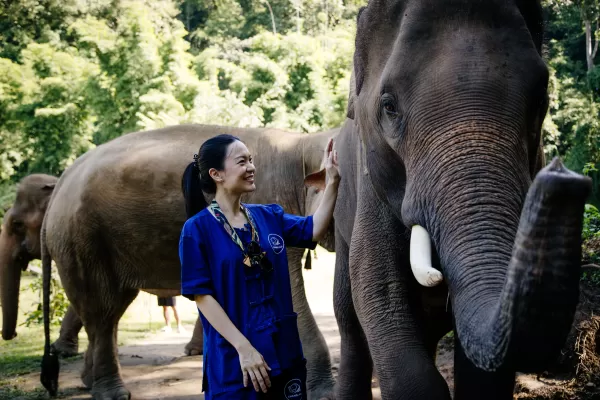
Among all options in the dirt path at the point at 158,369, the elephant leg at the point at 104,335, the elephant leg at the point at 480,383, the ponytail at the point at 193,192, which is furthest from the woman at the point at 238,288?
the elephant leg at the point at 104,335

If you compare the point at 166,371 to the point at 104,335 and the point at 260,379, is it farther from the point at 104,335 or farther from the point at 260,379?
the point at 260,379

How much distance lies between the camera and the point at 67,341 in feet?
33.2

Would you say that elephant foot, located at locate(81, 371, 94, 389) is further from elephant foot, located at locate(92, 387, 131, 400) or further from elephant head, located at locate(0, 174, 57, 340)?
elephant head, located at locate(0, 174, 57, 340)

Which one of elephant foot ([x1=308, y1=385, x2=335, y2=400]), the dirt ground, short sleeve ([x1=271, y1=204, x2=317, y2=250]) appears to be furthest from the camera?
the dirt ground

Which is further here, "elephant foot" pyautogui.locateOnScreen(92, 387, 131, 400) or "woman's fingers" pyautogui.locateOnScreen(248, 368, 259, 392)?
"elephant foot" pyautogui.locateOnScreen(92, 387, 131, 400)

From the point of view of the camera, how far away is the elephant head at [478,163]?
2291 millimetres

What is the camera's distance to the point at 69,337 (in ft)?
33.2

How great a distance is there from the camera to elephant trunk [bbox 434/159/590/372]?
2191mm

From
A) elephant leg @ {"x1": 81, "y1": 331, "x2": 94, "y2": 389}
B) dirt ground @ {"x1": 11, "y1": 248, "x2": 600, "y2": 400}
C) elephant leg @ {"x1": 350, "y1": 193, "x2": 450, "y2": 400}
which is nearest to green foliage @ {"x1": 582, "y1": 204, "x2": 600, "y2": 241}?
dirt ground @ {"x1": 11, "y1": 248, "x2": 600, "y2": 400}

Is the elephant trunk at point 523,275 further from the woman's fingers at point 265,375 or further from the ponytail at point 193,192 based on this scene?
the ponytail at point 193,192

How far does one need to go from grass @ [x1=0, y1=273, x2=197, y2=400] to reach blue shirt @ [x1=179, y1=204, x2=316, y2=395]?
4.81 metres

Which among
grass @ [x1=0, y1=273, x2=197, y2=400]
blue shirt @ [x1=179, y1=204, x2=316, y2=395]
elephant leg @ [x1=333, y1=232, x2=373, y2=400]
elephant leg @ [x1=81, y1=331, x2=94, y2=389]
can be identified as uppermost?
blue shirt @ [x1=179, y1=204, x2=316, y2=395]

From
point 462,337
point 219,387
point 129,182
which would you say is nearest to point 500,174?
point 462,337

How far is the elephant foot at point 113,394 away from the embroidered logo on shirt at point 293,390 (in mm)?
4251
